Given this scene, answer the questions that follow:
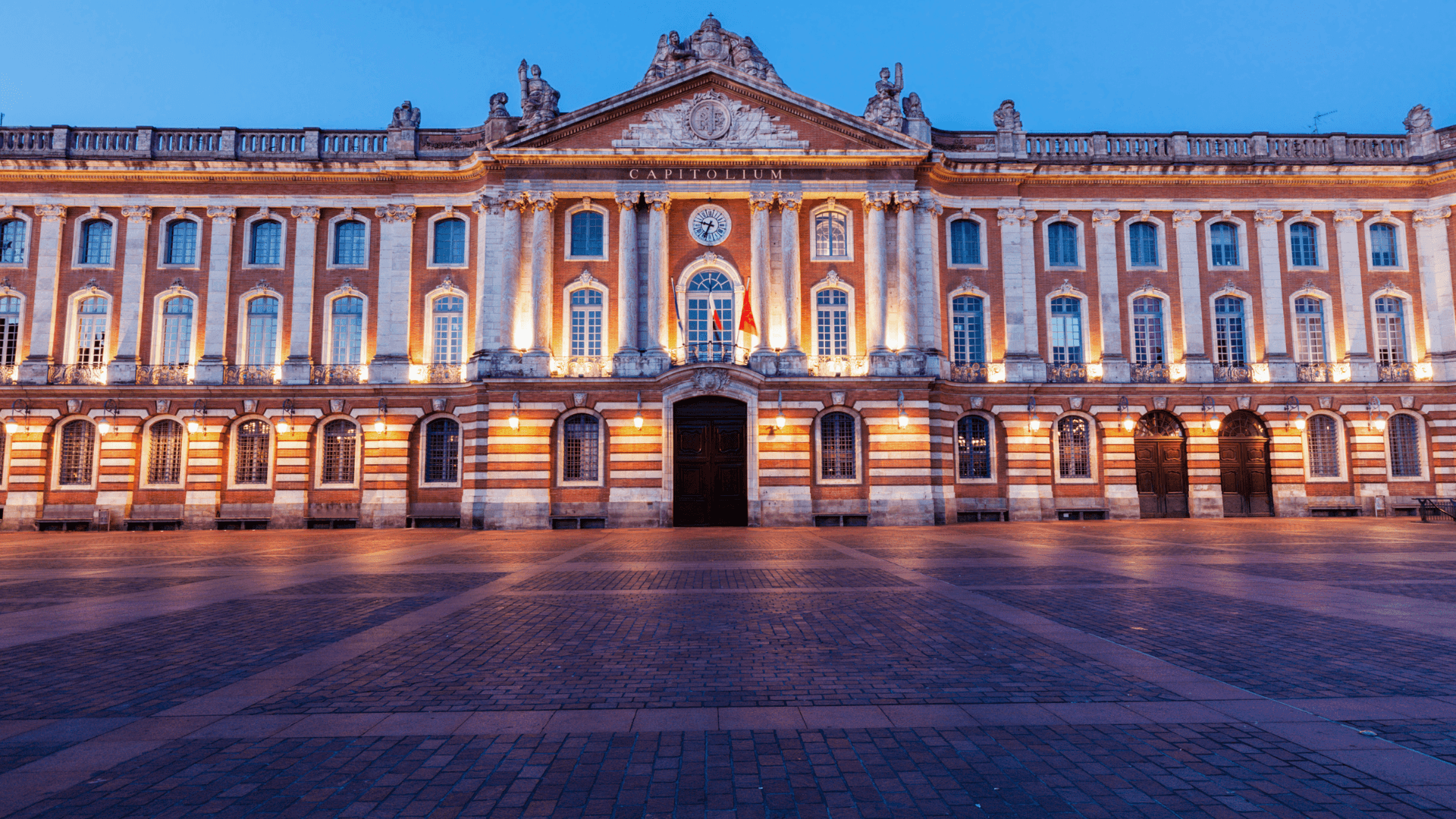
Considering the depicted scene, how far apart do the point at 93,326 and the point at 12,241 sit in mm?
4863

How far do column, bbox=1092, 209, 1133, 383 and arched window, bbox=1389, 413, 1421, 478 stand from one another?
1138cm

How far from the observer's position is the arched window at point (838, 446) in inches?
1211

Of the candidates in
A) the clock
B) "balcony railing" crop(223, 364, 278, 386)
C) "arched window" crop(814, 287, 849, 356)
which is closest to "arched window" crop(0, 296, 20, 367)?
"balcony railing" crop(223, 364, 278, 386)

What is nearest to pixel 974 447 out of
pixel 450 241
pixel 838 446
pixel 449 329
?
pixel 838 446

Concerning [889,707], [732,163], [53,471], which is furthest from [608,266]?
[889,707]

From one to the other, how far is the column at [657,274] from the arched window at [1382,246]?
30054 millimetres

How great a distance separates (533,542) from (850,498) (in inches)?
489

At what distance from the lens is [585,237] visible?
31.8m

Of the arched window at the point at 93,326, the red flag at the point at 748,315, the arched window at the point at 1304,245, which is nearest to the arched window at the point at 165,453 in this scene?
the arched window at the point at 93,326

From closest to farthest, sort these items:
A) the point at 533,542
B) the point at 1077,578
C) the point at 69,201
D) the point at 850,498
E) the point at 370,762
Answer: the point at 370,762
the point at 1077,578
the point at 533,542
the point at 850,498
the point at 69,201

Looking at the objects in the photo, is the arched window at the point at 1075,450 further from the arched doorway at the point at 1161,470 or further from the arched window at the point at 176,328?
the arched window at the point at 176,328

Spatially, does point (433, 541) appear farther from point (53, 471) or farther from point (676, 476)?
point (53, 471)

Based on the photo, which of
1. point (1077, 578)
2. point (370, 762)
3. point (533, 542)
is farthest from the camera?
point (533, 542)

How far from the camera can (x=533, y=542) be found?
78.0 feet
